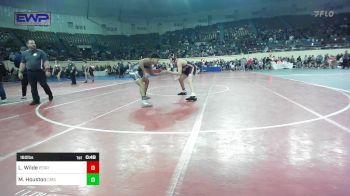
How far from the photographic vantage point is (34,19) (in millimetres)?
33844

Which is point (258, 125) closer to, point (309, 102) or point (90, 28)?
point (309, 102)

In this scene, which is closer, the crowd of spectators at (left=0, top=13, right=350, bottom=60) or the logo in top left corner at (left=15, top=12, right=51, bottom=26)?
the logo in top left corner at (left=15, top=12, right=51, bottom=26)

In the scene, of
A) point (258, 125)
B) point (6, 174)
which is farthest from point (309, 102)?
point (6, 174)

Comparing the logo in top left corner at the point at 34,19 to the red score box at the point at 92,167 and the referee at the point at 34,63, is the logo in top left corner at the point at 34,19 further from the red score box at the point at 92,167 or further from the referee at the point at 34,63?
the red score box at the point at 92,167

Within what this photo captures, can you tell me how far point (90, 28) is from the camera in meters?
45.7
